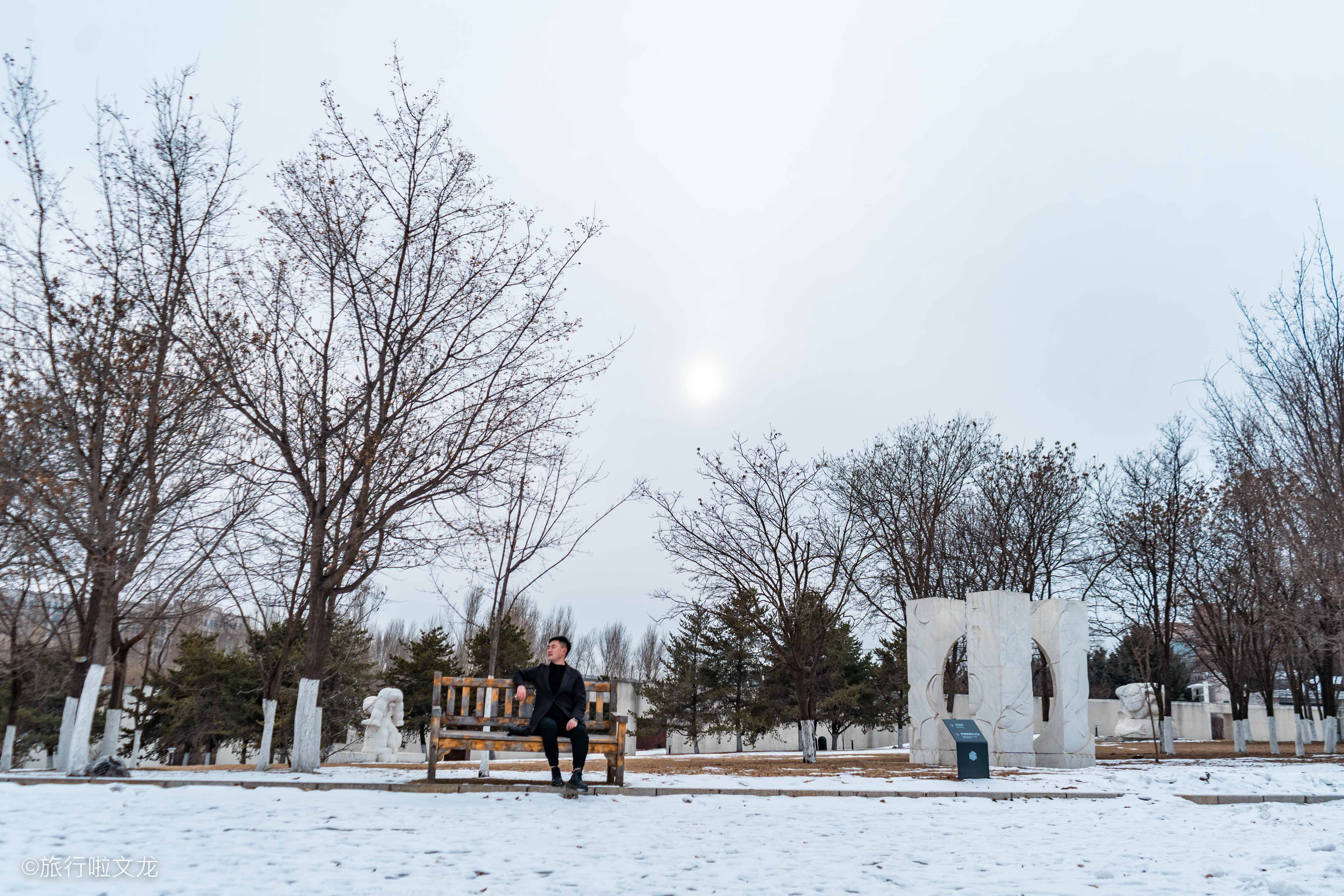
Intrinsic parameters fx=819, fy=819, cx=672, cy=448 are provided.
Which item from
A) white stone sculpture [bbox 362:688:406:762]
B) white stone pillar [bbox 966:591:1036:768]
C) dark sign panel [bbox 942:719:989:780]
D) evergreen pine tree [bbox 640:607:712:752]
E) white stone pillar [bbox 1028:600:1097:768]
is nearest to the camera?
dark sign panel [bbox 942:719:989:780]

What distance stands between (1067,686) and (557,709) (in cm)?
1212

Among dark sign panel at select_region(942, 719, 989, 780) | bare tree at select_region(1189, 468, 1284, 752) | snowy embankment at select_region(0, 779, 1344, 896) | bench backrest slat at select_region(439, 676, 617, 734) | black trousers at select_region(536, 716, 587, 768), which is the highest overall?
bare tree at select_region(1189, 468, 1284, 752)

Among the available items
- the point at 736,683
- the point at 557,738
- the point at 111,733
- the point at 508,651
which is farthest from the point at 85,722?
the point at 736,683

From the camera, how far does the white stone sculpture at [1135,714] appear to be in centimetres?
4000

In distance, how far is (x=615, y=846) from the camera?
18.0 feet

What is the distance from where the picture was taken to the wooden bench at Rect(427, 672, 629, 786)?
814 centimetres

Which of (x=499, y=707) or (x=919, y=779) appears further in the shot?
(x=919, y=779)

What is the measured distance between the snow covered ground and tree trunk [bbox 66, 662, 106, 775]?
3604 millimetres

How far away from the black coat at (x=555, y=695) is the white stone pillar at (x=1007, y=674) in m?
9.81

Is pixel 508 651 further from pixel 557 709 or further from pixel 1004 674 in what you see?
pixel 557 709

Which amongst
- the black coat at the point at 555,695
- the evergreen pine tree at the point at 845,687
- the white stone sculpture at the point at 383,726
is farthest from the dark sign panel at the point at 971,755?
the evergreen pine tree at the point at 845,687

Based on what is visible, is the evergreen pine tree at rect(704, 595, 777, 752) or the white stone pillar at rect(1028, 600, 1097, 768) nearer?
the white stone pillar at rect(1028, 600, 1097, 768)

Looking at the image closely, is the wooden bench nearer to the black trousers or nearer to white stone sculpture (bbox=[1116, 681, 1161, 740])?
the black trousers

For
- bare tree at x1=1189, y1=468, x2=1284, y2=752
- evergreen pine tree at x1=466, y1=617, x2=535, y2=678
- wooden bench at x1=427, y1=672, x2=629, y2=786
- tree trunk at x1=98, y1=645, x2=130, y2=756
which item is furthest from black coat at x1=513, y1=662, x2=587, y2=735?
evergreen pine tree at x1=466, y1=617, x2=535, y2=678
